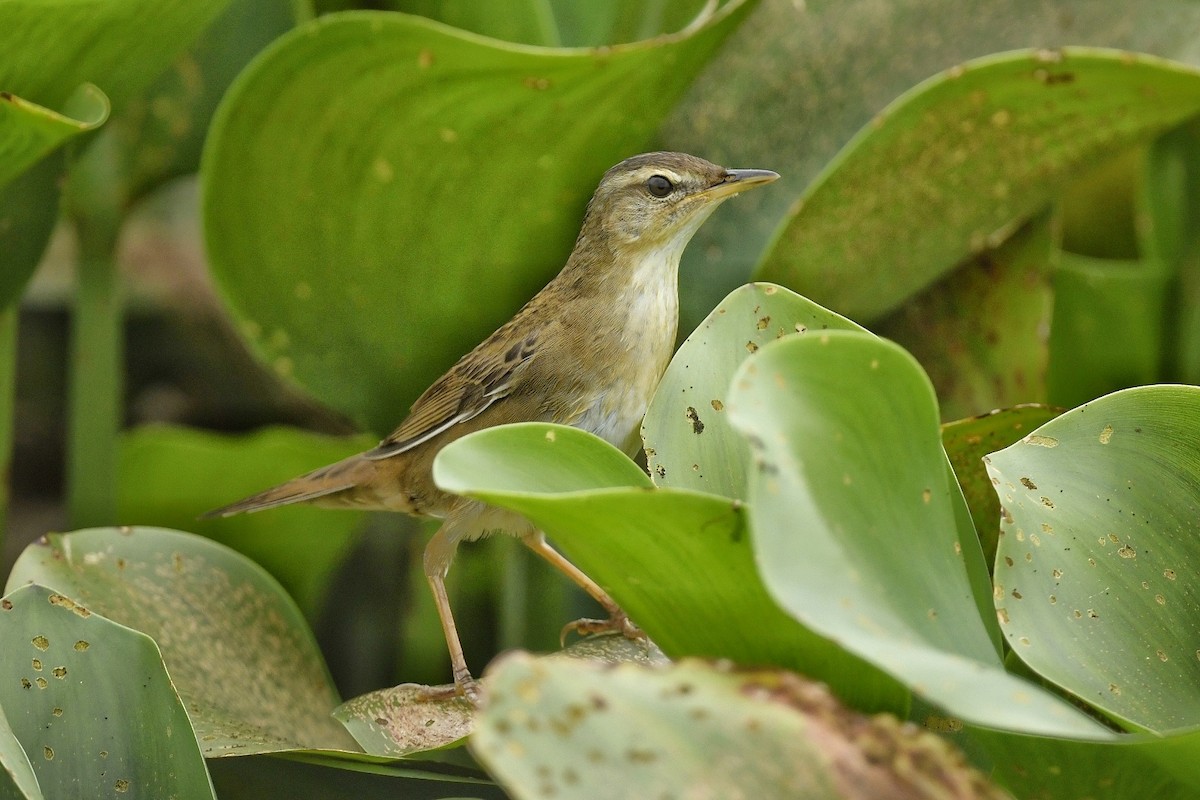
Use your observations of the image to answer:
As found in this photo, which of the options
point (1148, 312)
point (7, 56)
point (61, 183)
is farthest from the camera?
point (1148, 312)

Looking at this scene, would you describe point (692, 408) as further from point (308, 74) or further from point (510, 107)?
point (308, 74)

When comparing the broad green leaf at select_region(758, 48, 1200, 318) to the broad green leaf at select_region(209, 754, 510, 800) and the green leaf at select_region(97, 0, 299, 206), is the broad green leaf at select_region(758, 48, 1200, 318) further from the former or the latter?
the green leaf at select_region(97, 0, 299, 206)

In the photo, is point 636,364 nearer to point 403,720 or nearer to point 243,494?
point 403,720

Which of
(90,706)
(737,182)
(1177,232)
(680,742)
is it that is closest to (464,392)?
(737,182)

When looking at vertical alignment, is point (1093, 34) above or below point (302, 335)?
above

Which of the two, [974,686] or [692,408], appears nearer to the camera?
[974,686]

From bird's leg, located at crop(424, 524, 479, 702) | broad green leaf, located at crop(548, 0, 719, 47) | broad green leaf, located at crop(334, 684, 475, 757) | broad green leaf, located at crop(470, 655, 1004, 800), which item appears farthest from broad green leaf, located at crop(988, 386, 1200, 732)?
broad green leaf, located at crop(548, 0, 719, 47)

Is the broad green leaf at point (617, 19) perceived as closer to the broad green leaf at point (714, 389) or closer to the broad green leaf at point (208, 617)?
the broad green leaf at point (714, 389)

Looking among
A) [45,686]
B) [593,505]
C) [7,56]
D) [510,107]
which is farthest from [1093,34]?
[45,686]
